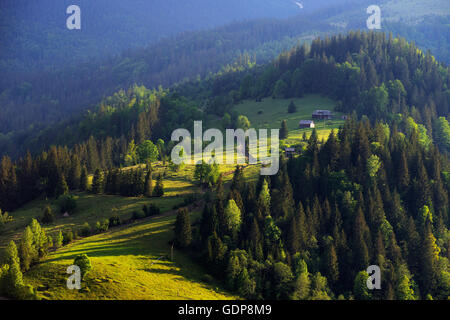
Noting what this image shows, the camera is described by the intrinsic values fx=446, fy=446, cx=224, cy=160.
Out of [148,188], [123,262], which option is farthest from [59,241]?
[148,188]

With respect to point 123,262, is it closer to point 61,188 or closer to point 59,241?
Answer: point 59,241

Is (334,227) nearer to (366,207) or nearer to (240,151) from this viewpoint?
(366,207)

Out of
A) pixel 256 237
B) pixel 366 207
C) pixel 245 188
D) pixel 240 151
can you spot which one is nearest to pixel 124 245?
pixel 256 237

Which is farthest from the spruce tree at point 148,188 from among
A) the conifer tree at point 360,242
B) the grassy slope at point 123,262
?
the conifer tree at point 360,242

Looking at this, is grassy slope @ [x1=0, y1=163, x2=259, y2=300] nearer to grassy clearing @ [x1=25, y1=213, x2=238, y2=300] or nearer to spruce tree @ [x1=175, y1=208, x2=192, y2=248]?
grassy clearing @ [x1=25, y1=213, x2=238, y2=300]

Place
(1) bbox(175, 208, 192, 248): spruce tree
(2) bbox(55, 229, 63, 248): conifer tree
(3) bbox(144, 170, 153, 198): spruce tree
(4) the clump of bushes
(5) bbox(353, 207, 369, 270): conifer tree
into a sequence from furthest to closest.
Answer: (3) bbox(144, 170, 153, 198): spruce tree
(4) the clump of bushes
(5) bbox(353, 207, 369, 270): conifer tree
(1) bbox(175, 208, 192, 248): spruce tree
(2) bbox(55, 229, 63, 248): conifer tree

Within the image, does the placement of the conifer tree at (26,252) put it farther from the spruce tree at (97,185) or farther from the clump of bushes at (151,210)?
the spruce tree at (97,185)

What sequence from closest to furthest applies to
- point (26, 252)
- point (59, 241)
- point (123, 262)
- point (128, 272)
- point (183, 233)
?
point (128, 272), point (26, 252), point (123, 262), point (59, 241), point (183, 233)

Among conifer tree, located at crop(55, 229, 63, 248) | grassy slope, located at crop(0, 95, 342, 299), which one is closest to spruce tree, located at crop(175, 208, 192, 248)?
grassy slope, located at crop(0, 95, 342, 299)
